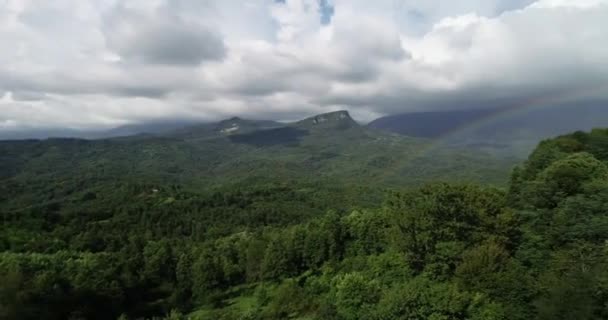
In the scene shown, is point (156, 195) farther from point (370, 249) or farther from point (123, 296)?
point (370, 249)

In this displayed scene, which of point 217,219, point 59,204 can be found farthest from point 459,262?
point 59,204

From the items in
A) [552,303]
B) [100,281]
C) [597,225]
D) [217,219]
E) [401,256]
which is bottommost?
[217,219]

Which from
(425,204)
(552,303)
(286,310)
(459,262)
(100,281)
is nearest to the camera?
(552,303)

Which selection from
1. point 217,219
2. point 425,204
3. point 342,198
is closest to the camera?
point 425,204

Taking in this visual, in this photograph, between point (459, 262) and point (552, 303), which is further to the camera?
point (459, 262)

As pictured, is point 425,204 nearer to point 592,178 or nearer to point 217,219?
point 592,178

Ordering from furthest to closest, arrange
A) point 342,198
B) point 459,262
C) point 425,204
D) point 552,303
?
point 342,198, point 425,204, point 459,262, point 552,303

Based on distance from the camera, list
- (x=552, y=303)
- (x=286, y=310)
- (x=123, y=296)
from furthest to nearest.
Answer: (x=123, y=296), (x=286, y=310), (x=552, y=303)

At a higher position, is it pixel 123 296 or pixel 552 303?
pixel 552 303

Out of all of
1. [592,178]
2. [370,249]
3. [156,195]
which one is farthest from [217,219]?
[592,178]
